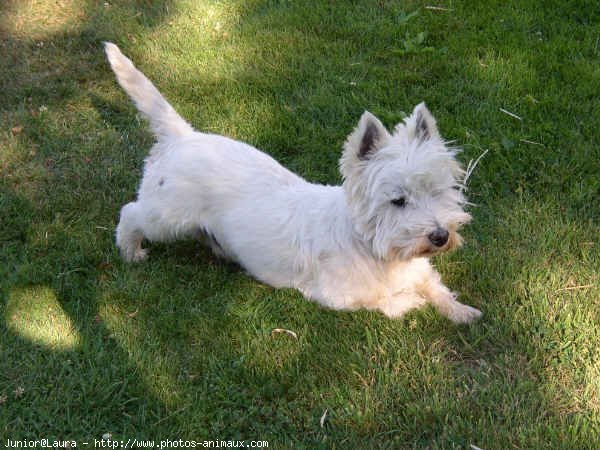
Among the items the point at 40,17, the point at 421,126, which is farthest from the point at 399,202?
the point at 40,17

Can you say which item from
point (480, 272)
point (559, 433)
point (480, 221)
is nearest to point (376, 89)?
point (480, 221)

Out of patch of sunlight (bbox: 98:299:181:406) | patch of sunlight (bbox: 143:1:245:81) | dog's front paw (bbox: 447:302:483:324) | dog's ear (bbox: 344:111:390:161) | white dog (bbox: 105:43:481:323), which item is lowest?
patch of sunlight (bbox: 98:299:181:406)

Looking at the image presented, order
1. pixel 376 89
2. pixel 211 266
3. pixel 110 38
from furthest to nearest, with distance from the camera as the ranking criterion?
pixel 110 38
pixel 376 89
pixel 211 266

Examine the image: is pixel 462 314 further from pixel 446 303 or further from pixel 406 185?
pixel 406 185

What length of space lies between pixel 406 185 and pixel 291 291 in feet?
3.64

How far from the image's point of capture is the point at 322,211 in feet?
12.0

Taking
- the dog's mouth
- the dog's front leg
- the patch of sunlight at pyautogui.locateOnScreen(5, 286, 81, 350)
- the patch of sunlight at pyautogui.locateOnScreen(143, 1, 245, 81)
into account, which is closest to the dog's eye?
the dog's mouth

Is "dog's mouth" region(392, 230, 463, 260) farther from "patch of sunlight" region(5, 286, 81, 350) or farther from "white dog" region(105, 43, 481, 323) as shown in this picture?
"patch of sunlight" region(5, 286, 81, 350)

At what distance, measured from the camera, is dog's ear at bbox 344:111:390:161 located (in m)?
3.07

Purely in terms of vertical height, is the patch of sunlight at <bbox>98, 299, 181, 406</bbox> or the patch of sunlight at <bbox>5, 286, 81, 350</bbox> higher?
the patch of sunlight at <bbox>98, 299, 181, 406</bbox>

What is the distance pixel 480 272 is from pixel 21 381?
2786mm

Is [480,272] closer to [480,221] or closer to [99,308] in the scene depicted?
[480,221]

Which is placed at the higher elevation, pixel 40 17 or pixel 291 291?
pixel 291 291

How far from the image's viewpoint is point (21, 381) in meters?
3.29
